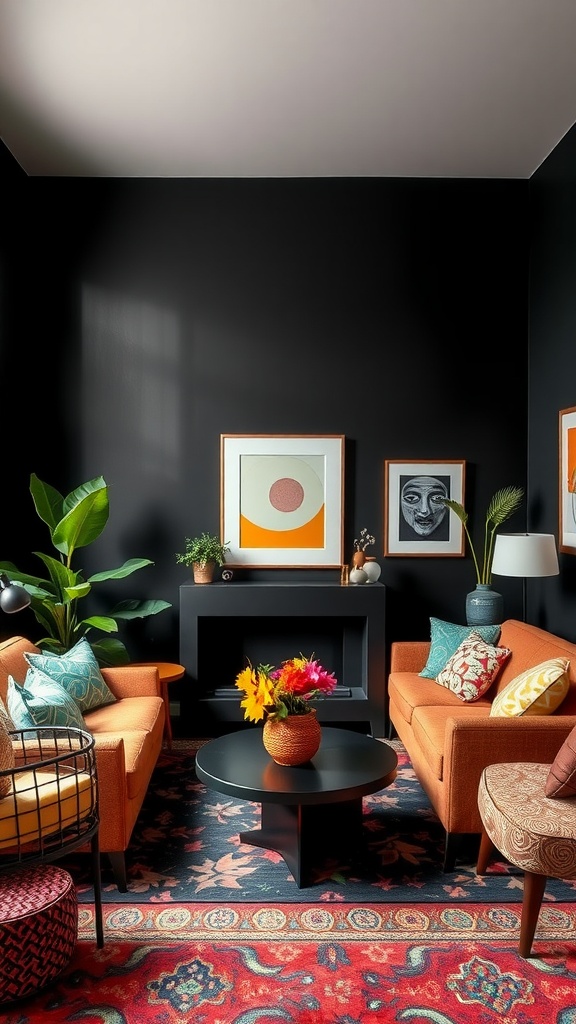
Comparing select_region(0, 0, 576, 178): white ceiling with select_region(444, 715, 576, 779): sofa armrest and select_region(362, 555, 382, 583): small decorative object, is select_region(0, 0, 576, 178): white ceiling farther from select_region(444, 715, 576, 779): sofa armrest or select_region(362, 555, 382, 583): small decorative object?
select_region(444, 715, 576, 779): sofa armrest

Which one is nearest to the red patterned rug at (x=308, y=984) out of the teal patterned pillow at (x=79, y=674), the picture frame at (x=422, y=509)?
the teal patterned pillow at (x=79, y=674)

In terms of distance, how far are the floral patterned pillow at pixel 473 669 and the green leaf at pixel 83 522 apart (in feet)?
7.43

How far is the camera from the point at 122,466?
5.48 metres

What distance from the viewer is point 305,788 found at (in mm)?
3043

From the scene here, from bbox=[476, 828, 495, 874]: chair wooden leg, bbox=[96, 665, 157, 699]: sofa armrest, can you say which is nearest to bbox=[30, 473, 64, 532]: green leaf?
bbox=[96, 665, 157, 699]: sofa armrest

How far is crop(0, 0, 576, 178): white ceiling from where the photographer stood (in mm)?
3645

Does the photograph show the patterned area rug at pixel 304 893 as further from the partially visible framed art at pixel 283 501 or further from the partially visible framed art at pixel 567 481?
the partially visible framed art at pixel 283 501

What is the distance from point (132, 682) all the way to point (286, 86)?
3.38m

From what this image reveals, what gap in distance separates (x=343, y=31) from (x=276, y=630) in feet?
11.8

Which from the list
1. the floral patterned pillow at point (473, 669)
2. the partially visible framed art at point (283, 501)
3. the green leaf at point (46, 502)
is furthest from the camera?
the partially visible framed art at point (283, 501)

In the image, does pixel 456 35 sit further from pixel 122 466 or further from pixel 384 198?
pixel 122 466

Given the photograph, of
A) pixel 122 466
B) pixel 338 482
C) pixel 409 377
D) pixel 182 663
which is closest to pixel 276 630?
pixel 182 663

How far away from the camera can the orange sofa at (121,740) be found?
3051 millimetres

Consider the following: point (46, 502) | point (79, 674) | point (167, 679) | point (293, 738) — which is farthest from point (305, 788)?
point (46, 502)
